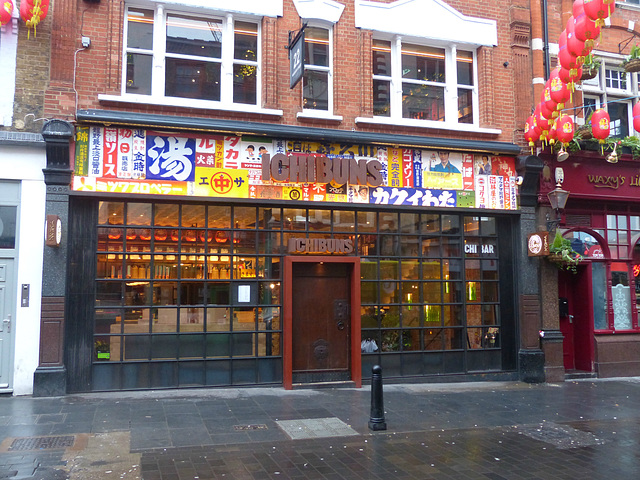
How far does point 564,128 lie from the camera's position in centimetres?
1164

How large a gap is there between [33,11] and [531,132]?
9.87 meters

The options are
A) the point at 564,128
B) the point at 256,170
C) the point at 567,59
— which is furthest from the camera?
the point at 564,128

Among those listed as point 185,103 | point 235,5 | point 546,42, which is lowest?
point 185,103

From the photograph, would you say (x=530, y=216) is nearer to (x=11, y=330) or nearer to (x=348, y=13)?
(x=348, y=13)

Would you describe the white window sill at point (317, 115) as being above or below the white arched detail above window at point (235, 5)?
below

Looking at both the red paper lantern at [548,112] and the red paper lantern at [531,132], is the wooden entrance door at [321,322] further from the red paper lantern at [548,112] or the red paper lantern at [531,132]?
the red paper lantern at [548,112]

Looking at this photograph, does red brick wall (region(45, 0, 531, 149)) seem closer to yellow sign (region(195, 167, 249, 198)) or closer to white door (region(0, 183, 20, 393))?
yellow sign (region(195, 167, 249, 198))

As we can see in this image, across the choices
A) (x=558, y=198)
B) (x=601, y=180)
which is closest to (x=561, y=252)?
(x=558, y=198)

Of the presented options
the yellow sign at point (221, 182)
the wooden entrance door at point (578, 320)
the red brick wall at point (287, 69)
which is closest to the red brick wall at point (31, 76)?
the red brick wall at point (287, 69)

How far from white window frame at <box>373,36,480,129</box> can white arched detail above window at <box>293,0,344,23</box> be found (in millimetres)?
1293

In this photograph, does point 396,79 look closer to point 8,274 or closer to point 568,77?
point 568,77

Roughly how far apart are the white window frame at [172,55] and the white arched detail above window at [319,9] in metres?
0.91

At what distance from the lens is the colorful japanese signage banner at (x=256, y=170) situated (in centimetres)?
1047

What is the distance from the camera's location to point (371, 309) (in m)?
12.0
